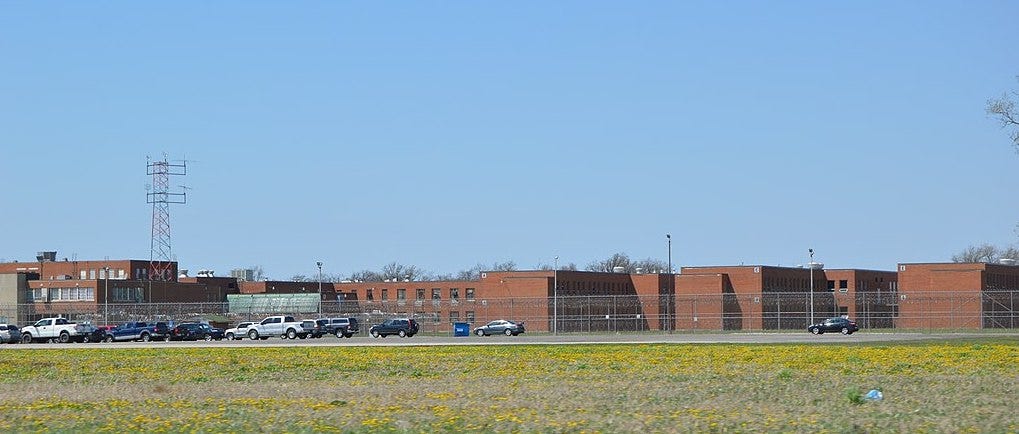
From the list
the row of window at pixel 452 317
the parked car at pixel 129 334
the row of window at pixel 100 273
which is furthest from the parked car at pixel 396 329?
the row of window at pixel 100 273

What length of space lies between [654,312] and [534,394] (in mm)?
98503

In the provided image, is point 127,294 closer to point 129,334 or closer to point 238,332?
point 129,334

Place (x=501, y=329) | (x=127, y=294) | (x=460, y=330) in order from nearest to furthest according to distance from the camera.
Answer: (x=501, y=329), (x=460, y=330), (x=127, y=294)

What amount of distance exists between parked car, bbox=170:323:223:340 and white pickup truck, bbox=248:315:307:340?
10.1 feet

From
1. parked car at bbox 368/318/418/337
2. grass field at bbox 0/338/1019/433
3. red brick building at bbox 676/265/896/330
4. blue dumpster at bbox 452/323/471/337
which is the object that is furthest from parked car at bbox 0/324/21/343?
red brick building at bbox 676/265/896/330

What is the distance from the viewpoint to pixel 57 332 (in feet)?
308

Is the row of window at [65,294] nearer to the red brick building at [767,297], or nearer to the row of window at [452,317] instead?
the row of window at [452,317]

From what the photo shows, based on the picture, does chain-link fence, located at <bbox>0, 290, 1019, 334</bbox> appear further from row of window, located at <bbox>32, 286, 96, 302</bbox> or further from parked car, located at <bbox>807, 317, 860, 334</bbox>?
parked car, located at <bbox>807, 317, 860, 334</bbox>

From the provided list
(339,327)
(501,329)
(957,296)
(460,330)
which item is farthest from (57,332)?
(957,296)

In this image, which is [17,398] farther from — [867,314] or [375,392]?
[867,314]

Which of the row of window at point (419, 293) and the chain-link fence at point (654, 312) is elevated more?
the row of window at point (419, 293)

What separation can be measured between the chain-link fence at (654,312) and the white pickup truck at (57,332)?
2326 cm

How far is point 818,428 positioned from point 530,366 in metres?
20.8

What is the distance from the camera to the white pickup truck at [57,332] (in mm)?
93438
